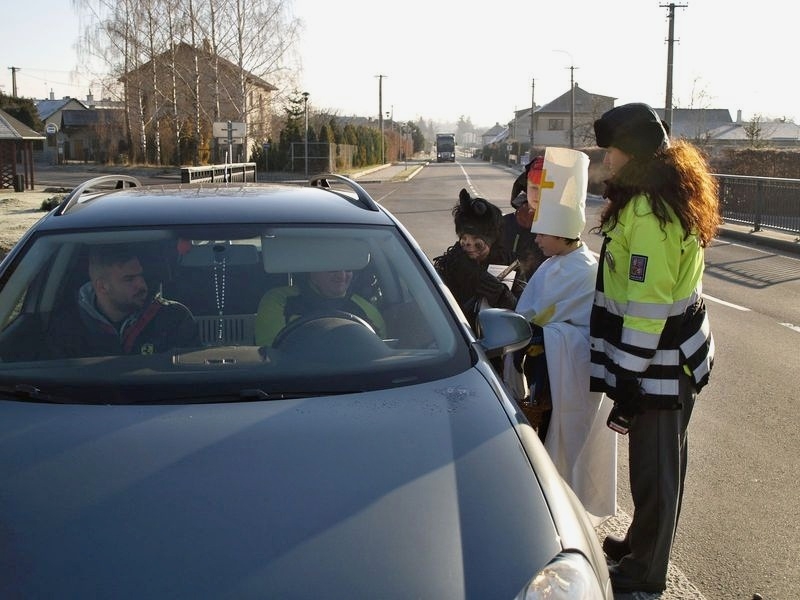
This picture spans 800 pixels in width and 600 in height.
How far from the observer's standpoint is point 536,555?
2107 millimetres

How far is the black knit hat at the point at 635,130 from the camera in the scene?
10.9 feet

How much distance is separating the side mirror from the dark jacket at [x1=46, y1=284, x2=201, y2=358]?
3.26ft

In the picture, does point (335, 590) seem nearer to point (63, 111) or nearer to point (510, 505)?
point (510, 505)

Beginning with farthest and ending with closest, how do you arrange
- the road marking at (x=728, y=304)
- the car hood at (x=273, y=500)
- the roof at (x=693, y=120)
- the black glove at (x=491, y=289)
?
the roof at (x=693, y=120), the road marking at (x=728, y=304), the black glove at (x=491, y=289), the car hood at (x=273, y=500)

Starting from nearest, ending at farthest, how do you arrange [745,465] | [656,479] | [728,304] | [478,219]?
[656,479]
[478,219]
[745,465]
[728,304]

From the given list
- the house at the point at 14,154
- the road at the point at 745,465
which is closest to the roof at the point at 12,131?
the house at the point at 14,154

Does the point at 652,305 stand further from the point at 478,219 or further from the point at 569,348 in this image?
the point at 478,219

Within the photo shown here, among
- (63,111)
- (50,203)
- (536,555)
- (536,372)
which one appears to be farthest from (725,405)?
(63,111)

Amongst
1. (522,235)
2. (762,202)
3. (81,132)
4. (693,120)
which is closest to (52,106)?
(81,132)

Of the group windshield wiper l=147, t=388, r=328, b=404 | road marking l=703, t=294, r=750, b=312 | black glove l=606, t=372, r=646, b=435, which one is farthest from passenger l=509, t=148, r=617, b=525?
road marking l=703, t=294, r=750, b=312

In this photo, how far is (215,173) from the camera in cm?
2083

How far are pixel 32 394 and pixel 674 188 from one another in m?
2.25

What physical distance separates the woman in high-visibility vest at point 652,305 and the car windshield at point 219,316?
657 millimetres

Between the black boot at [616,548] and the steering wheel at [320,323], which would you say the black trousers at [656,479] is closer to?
the black boot at [616,548]
